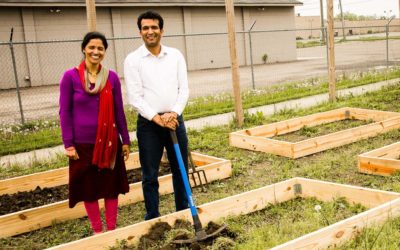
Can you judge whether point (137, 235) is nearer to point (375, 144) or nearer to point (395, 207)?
point (395, 207)

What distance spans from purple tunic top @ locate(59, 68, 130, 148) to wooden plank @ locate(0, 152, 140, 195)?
222 centimetres

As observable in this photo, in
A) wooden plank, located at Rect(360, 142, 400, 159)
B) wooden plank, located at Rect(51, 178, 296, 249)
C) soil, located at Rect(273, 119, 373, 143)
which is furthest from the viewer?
soil, located at Rect(273, 119, 373, 143)

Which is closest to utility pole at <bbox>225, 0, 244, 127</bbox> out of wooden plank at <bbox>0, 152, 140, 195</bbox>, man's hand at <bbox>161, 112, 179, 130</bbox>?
wooden plank at <bbox>0, 152, 140, 195</bbox>

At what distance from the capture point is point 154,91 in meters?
4.12

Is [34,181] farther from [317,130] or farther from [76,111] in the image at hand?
[317,130]

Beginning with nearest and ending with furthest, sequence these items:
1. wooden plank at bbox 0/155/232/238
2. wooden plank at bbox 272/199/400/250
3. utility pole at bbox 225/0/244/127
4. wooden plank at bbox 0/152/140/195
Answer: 1. wooden plank at bbox 272/199/400/250
2. wooden plank at bbox 0/155/232/238
3. wooden plank at bbox 0/152/140/195
4. utility pole at bbox 225/0/244/127

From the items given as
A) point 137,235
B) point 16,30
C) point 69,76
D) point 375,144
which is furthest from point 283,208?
point 16,30

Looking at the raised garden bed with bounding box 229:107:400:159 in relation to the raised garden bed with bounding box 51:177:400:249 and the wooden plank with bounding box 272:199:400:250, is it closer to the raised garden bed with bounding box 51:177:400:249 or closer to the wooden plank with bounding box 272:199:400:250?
the raised garden bed with bounding box 51:177:400:249

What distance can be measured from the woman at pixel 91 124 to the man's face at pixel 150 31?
1.16 feet

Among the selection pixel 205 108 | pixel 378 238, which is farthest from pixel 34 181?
pixel 205 108

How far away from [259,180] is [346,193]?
1404 mm

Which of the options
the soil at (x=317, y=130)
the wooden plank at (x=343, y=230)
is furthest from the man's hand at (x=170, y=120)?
the soil at (x=317, y=130)

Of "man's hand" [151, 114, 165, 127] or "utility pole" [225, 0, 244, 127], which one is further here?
"utility pole" [225, 0, 244, 127]

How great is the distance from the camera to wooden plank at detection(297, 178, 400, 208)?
14.3 feet
